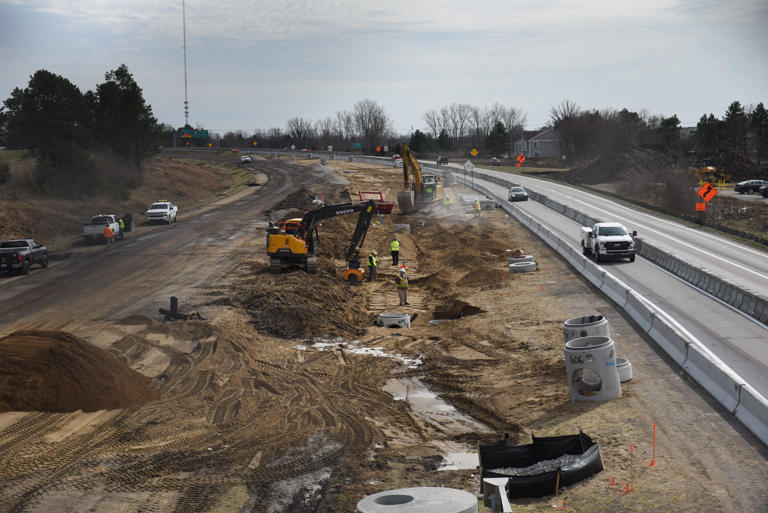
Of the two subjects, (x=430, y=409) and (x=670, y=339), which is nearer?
(x=430, y=409)

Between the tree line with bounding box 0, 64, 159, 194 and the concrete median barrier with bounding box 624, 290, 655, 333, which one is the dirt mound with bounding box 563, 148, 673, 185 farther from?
the concrete median barrier with bounding box 624, 290, 655, 333

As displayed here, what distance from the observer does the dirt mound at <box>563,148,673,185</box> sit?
4040 inches

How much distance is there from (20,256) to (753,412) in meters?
34.1

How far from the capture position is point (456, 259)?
132ft

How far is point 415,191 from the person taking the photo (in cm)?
6019

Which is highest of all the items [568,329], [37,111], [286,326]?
[37,111]

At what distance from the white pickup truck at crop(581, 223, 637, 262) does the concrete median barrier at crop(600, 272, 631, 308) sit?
728 centimetres

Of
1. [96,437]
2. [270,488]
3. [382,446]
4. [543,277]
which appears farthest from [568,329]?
[543,277]

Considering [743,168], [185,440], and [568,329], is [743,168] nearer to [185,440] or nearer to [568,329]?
[568,329]

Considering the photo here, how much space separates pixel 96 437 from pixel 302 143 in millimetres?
179289

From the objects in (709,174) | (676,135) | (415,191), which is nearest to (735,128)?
(676,135)

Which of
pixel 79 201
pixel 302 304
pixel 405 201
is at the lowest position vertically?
pixel 302 304

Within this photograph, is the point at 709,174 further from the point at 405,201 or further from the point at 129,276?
the point at 129,276

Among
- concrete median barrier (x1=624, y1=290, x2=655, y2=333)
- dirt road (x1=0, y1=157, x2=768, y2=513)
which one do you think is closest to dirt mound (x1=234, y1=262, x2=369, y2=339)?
dirt road (x1=0, y1=157, x2=768, y2=513)
